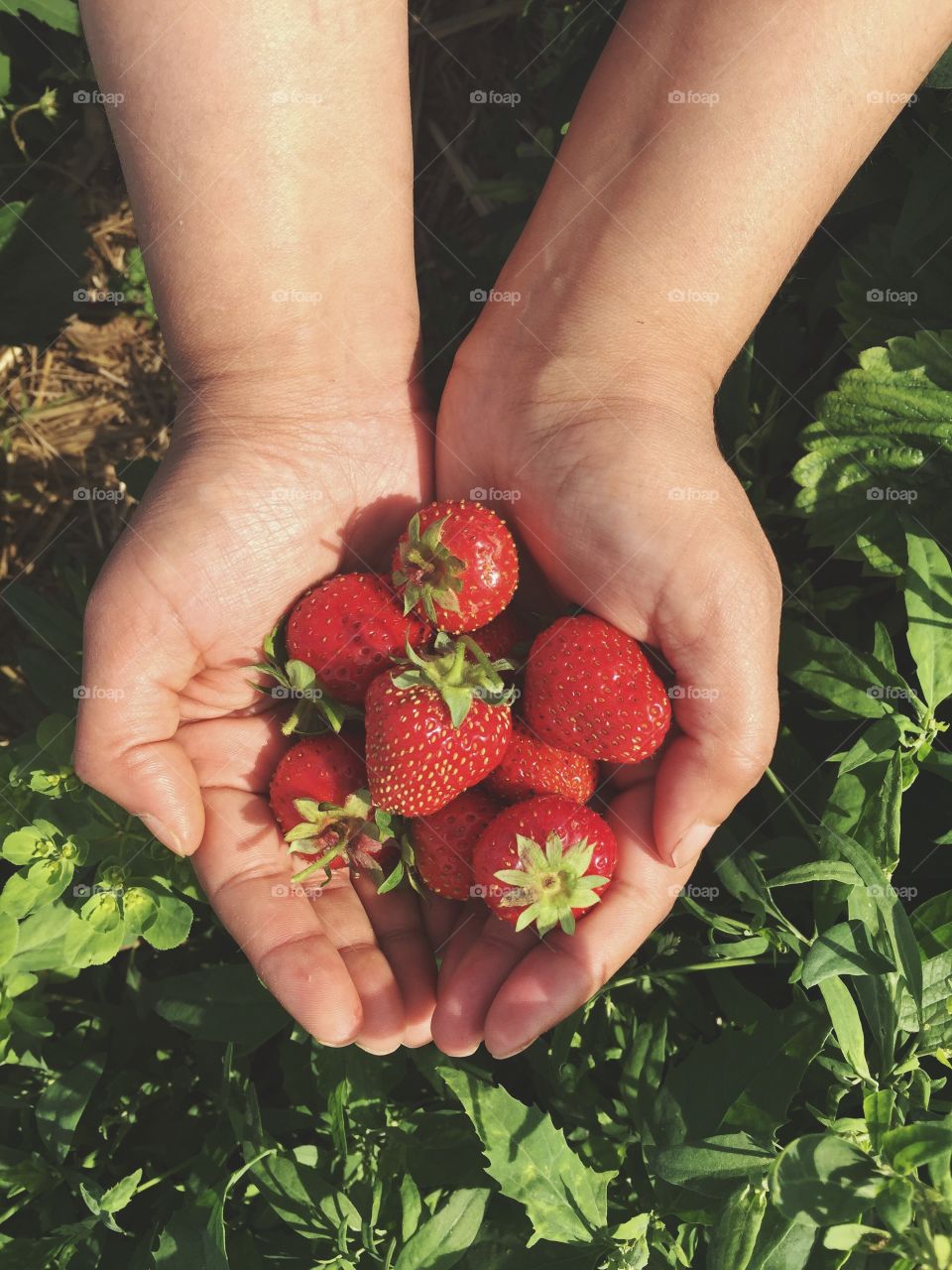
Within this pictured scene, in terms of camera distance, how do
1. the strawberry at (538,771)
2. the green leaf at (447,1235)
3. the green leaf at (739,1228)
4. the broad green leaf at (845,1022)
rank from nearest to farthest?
the green leaf at (739,1228) → the broad green leaf at (845,1022) → the green leaf at (447,1235) → the strawberry at (538,771)

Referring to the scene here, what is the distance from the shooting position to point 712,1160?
1.70 m

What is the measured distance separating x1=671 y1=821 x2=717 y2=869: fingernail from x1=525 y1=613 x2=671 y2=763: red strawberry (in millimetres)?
170

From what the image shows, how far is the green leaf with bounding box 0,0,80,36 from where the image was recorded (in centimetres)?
292

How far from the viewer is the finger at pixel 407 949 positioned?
2115mm

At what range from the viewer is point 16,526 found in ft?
11.8

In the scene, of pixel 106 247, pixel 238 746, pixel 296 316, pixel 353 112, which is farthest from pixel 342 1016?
pixel 106 247

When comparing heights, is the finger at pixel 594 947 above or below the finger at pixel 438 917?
above

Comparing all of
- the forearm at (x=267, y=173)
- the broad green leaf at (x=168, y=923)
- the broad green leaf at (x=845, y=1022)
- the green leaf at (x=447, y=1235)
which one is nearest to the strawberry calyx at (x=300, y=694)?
the broad green leaf at (x=168, y=923)

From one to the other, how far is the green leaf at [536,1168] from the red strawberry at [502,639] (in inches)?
32.4

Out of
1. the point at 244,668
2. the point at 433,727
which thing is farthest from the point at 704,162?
the point at 244,668

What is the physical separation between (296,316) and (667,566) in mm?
1064

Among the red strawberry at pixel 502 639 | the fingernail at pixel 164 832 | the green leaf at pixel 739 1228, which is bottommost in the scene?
the green leaf at pixel 739 1228

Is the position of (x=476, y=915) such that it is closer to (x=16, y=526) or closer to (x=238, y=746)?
(x=238, y=746)

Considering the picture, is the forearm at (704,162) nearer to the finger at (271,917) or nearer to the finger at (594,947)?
the finger at (594,947)
